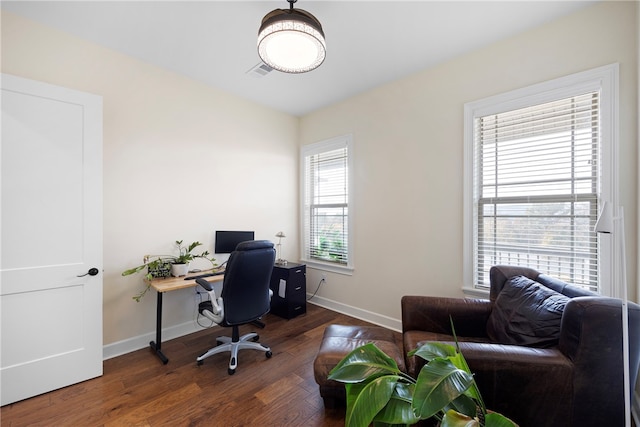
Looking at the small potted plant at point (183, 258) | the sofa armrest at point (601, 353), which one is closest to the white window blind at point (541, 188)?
the sofa armrest at point (601, 353)

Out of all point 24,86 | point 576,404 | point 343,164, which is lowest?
point 576,404

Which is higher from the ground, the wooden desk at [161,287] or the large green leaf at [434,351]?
the large green leaf at [434,351]

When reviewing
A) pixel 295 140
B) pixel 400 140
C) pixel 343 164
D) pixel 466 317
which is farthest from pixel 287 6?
pixel 466 317

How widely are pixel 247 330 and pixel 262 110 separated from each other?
291 centimetres

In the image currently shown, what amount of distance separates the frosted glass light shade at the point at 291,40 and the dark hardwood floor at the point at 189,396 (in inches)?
98.0

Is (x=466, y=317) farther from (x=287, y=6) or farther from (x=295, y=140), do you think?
(x=295, y=140)

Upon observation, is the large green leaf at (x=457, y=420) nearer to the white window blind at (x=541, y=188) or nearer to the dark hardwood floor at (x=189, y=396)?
the dark hardwood floor at (x=189, y=396)

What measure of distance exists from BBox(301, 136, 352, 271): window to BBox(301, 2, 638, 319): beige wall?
6.9 inches

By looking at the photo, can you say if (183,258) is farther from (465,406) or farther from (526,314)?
(526,314)

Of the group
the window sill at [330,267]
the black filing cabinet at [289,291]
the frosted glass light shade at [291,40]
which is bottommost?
the black filing cabinet at [289,291]

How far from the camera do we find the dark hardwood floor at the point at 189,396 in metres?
1.76

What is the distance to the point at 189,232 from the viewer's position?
10.0 ft

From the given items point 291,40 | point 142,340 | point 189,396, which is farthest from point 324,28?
point 142,340

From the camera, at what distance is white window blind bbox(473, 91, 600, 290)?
2.01m
